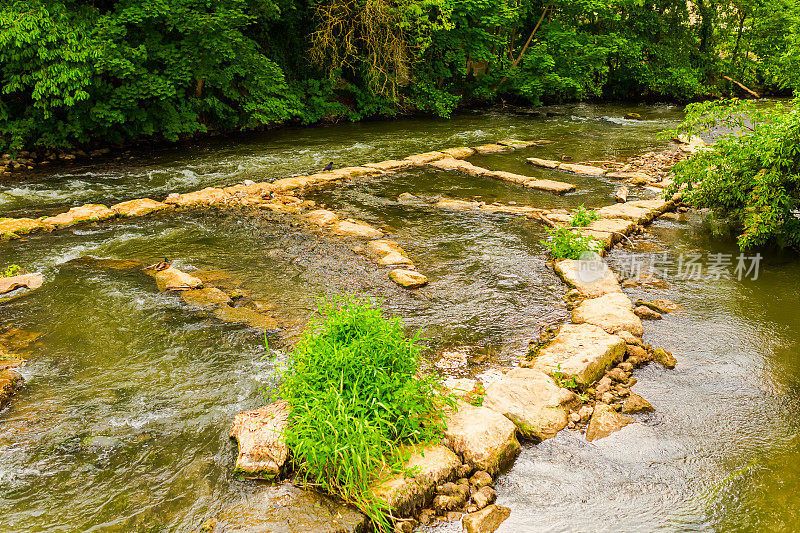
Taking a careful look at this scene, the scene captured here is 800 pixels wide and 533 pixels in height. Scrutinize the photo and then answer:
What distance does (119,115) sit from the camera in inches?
386

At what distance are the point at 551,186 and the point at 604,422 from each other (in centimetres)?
554

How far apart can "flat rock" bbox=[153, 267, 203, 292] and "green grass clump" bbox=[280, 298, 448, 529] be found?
216cm

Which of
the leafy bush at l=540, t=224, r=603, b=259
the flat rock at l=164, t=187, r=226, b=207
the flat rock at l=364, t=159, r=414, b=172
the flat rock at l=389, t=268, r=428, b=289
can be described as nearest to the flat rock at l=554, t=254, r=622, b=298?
the leafy bush at l=540, t=224, r=603, b=259

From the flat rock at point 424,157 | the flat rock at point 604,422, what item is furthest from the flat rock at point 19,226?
the flat rock at point 604,422

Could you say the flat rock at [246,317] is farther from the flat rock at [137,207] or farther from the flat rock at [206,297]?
the flat rock at [137,207]

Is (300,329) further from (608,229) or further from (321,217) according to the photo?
(608,229)

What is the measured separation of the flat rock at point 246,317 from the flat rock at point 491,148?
7496 millimetres

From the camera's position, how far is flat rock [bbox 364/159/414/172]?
9.23 metres

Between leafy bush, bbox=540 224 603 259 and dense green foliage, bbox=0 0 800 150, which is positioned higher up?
dense green foliage, bbox=0 0 800 150

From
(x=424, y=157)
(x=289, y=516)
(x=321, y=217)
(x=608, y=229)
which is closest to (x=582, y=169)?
(x=424, y=157)

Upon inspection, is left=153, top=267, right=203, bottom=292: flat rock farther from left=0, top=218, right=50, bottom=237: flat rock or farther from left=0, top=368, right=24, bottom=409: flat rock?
left=0, top=218, right=50, bottom=237: flat rock

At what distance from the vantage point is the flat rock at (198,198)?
7286 mm

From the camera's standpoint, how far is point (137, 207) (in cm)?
699

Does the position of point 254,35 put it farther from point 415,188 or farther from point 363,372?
point 363,372
